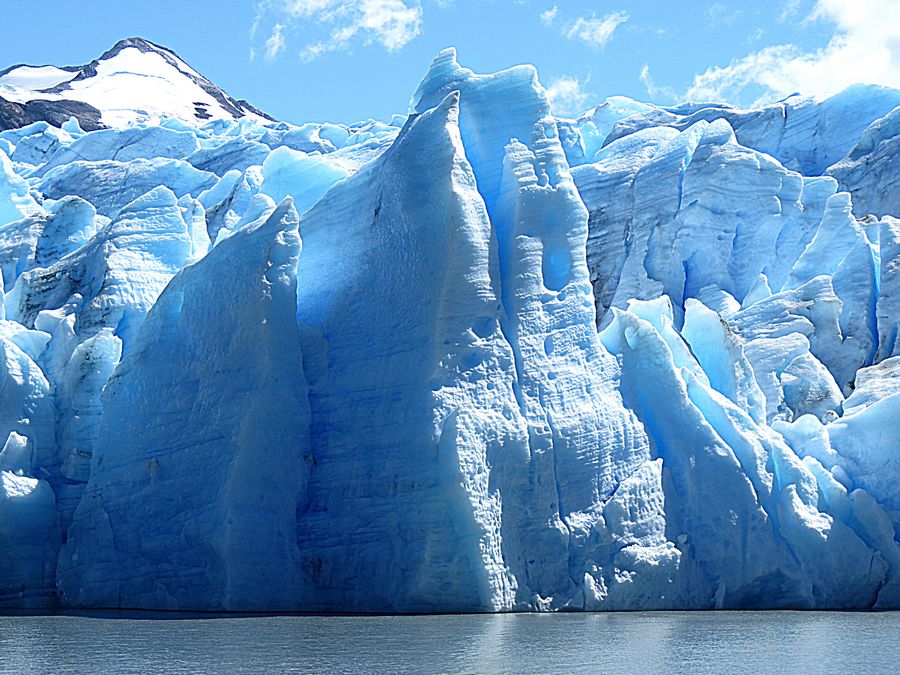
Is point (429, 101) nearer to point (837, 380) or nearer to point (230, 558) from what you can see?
point (230, 558)

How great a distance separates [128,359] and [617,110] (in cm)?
2126

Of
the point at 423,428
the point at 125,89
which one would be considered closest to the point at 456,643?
the point at 423,428

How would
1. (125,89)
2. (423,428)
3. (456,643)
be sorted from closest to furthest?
(456,643) < (423,428) < (125,89)

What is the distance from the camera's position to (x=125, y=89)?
52438 millimetres

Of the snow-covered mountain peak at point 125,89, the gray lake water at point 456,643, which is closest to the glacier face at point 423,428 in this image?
the gray lake water at point 456,643

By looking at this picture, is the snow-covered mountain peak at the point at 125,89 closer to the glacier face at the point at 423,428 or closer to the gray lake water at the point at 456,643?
the glacier face at the point at 423,428

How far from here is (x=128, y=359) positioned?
11766 millimetres

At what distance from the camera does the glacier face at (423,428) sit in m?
10.4

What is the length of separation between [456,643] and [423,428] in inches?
107

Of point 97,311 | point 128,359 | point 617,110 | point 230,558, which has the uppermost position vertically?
point 617,110

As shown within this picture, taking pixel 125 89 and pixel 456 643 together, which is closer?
pixel 456 643

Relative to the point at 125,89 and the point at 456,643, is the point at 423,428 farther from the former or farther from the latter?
the point at 125,89

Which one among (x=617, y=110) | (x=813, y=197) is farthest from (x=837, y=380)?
(x=617, y=110)

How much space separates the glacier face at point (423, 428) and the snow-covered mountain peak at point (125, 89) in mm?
32903
